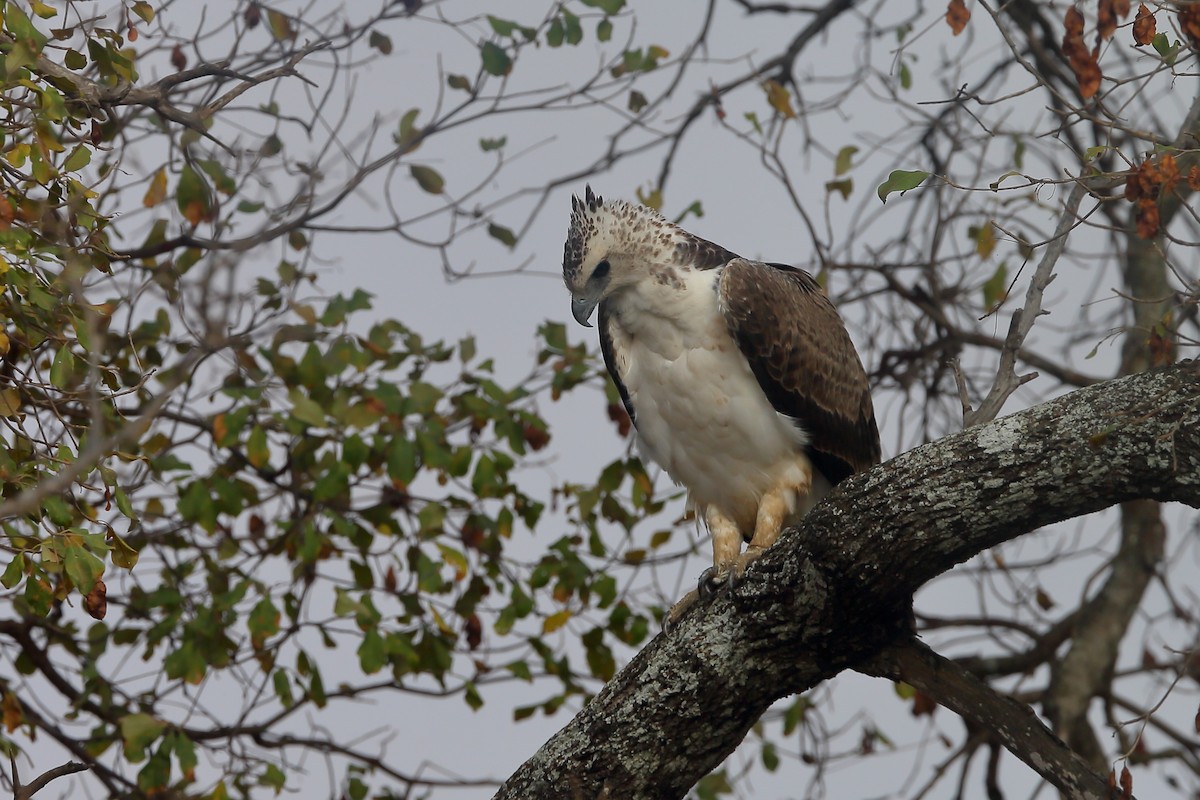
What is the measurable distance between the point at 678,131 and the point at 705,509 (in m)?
2.57

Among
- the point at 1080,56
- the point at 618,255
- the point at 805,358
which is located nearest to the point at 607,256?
the point at 618,255

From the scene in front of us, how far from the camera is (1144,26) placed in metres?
3.15

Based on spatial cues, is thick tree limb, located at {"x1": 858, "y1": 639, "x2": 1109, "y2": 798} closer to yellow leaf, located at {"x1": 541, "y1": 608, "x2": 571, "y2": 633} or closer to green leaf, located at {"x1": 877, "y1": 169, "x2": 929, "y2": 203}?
green leaf, located at {"x1": 877, "y1": 169, "x2": 929, "y2": 203}

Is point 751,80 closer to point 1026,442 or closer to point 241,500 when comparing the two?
point 241,500

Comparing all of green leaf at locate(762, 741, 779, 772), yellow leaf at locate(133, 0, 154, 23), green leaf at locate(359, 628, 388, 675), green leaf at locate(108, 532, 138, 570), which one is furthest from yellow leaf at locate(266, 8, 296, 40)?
green leaf at locate(762, 741, 779, 772)

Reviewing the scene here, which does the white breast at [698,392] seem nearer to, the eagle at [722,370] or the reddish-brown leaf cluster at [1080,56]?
the eagle at [722,370]

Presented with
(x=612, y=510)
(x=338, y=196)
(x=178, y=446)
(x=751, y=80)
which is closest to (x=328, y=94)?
(x=338, y=196)

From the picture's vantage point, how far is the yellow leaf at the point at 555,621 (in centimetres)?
542

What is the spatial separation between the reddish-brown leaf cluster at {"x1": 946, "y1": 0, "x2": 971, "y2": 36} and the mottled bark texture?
1.15 meters

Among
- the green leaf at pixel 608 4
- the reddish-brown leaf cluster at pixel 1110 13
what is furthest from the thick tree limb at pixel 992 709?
the green leaf at pixel 608 4

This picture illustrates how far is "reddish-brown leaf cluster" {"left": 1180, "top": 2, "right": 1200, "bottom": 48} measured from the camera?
9.69 ft

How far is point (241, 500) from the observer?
204 inches

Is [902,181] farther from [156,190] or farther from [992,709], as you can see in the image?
[156,190]

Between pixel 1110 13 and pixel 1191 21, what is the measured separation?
214 millimetres
